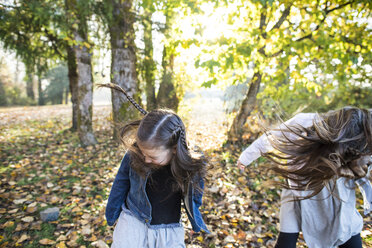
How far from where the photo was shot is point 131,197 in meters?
1.76

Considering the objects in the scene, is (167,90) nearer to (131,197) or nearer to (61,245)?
(61,245)

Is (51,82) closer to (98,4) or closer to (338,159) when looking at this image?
(98,4)

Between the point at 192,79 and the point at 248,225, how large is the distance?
503 centimetres

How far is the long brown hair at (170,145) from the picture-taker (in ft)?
5.09

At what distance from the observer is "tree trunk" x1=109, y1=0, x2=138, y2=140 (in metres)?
5.68

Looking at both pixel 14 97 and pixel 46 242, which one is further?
pixel 14 97

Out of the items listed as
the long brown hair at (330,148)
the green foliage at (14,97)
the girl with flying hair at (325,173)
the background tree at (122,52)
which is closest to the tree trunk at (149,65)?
the background tree at (122,52)

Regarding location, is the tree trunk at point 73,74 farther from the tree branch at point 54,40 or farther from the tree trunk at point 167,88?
the tree trunk at point 167,88

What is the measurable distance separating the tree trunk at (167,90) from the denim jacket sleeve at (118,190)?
555cm

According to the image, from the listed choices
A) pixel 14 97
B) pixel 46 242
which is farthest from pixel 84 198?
pixel 14 97

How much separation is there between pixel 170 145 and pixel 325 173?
51.8 inches

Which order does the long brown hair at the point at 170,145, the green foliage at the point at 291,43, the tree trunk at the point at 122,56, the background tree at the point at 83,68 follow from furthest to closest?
the tree trunk at the point at 122,56, the background tree at the point at 83,68, the green foliage at the point at 291,43, the long brown hair at the point at 170,145

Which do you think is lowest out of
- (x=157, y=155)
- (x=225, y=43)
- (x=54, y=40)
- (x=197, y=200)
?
(x=197, y=200)

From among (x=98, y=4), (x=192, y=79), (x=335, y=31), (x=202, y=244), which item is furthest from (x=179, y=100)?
(x=202, y=244)
